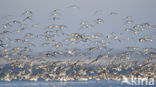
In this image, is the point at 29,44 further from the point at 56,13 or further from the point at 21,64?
the point at 21,64

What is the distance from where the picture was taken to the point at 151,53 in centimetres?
4994

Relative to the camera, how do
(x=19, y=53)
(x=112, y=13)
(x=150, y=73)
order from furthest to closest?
(x=150, y=73) < (x=19, y=53) < (x=112, y=13)

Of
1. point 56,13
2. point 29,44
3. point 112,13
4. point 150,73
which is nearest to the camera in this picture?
point 112,13

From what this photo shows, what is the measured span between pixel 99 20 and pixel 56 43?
6.36m

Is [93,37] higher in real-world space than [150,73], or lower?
higher

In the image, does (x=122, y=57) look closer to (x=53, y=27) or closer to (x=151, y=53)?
(x=151, y=53)

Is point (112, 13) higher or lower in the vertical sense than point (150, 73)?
higher

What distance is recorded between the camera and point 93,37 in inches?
1613

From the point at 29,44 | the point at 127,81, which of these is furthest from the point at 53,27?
the point at 127,81

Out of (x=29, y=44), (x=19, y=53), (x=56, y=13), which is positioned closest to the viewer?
(x=56, y=13)

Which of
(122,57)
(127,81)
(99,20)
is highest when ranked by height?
(99,20)

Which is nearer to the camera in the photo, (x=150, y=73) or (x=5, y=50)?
(x=5, y=50)

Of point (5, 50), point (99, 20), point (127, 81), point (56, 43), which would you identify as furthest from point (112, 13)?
point (127, 81)

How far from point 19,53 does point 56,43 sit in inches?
300
